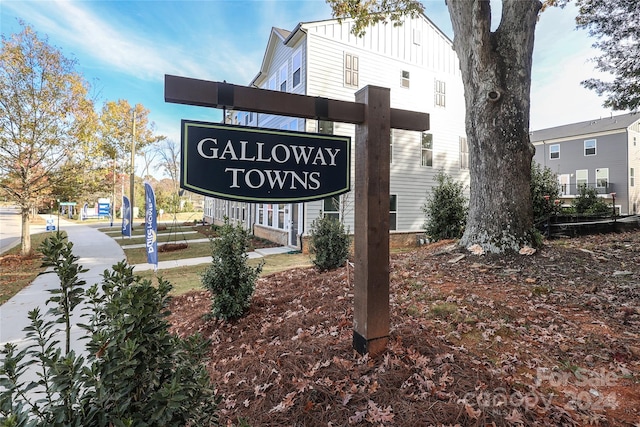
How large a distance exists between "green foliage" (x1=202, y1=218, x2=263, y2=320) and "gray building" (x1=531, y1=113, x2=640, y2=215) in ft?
80.3

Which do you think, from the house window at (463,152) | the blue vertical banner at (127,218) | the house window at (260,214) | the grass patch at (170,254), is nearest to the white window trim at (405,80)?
the house window at (463,152)

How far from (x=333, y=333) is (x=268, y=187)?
5.07 ft

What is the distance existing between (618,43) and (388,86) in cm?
689

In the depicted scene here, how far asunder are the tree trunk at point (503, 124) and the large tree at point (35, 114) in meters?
10.8

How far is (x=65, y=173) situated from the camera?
9359 millimetres

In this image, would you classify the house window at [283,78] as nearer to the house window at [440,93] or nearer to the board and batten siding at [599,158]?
the house window at [440,93]

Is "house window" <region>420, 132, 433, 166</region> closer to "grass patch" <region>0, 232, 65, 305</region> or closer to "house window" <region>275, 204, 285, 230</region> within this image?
"house window" <region>275, 204, 285, 230</region>

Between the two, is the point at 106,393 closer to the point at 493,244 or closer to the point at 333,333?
the point at 333,333

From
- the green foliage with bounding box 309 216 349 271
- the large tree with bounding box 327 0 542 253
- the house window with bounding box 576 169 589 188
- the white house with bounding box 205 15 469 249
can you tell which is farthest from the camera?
the house window with bounding box 576 169 589 188

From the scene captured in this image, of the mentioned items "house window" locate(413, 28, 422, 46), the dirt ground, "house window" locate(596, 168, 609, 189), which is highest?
"house window" locate(413, 28, 422, 46)

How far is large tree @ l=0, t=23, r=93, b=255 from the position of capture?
27.4 feet

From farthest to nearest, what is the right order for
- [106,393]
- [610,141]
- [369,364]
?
1. [610,141]
2. [369,364]
3. [106,393]

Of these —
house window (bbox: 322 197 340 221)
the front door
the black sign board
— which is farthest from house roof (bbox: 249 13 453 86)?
the black sign board

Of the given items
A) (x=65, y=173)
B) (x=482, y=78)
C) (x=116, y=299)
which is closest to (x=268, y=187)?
(x=116, y=299)
